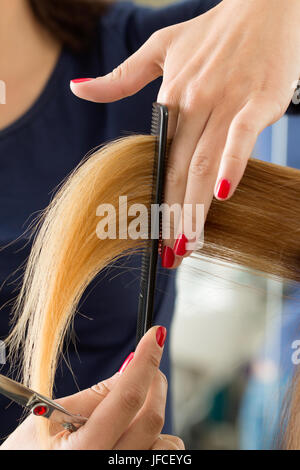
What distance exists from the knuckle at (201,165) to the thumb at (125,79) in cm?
13

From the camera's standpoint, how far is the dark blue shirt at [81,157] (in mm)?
779

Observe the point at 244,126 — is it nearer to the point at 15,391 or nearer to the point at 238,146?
the point at 238,146

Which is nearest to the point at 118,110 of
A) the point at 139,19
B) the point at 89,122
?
the point at 89,122

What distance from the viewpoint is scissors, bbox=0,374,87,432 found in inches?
17.0

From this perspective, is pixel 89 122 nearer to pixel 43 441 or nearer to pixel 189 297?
pixel 189 297

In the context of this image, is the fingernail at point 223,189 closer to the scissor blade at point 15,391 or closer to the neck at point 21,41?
the scissor blade at point 15,391

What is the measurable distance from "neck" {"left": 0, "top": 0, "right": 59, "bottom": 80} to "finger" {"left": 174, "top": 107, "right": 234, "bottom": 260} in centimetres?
43

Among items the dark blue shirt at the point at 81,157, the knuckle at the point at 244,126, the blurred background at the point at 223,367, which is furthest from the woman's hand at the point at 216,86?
the blurred background at the point at 223,367

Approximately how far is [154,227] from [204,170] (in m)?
0.08

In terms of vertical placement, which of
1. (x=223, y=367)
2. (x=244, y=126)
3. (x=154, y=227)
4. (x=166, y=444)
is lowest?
(x=223, y=367)

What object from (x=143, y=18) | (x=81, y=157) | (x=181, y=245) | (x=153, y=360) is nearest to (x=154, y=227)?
(x=181, y=245)

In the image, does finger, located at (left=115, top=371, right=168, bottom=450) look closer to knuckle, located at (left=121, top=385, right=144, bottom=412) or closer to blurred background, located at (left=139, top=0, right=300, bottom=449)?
knuckle, located at (left=121, top=385, right=144, bottom=412)

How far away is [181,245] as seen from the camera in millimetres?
533

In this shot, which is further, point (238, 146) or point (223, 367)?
point (223, 367)
